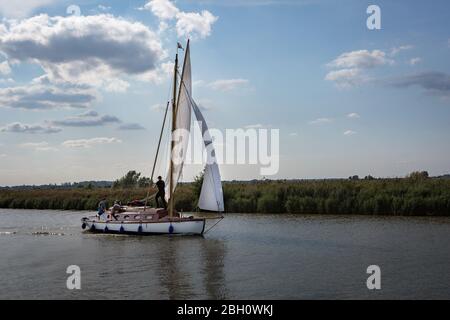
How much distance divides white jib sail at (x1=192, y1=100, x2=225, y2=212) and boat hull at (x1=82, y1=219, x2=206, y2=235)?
1292 millimetres

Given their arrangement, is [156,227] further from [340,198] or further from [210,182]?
[340,198]

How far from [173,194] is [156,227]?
2402 millimetres

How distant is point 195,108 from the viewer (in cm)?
3103

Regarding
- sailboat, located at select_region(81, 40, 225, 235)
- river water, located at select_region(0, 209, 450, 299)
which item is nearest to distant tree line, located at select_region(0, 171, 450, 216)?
river water, located at select_region(0, 209, 450, 299)

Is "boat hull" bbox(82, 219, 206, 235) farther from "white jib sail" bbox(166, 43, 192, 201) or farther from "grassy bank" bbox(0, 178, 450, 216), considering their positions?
"grassy bank" bbox(0, 178, 450, 216)

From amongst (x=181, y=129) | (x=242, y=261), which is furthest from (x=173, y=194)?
(x=242, y=261)

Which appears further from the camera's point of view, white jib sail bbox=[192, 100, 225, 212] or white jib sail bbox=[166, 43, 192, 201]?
white jib sail bbox=[166, 43, 192, 201]

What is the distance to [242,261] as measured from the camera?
71.6 feet

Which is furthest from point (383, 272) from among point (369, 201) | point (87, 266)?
point (369, 201)

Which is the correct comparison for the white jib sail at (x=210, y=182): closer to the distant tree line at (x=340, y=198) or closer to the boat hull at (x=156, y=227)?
the boat hull at (x=156, y=227)

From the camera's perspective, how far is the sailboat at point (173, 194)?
1174 inches

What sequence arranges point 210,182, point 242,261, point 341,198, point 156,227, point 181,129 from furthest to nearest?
point 341,198, point 181,129, point 156,227, point 210,182, point 242,261

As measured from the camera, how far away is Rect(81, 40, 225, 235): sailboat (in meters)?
29.8
